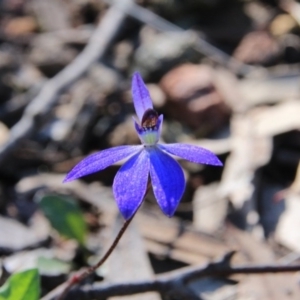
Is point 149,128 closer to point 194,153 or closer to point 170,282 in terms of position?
point 194,153

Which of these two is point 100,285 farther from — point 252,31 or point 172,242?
point 252,31

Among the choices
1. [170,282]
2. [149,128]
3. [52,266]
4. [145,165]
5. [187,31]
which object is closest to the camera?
[145,165]

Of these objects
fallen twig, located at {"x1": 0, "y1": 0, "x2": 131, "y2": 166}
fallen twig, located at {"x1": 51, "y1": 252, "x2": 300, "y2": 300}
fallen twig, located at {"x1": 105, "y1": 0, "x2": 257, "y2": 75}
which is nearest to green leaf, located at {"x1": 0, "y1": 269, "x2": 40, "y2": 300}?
fallen twig, located at {"x1": 51, "y1": 252, "x2": 300, "y2": 300}

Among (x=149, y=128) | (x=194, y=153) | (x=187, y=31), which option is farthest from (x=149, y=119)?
(x=187, y=31)

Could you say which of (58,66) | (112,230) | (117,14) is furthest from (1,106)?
(112,230)

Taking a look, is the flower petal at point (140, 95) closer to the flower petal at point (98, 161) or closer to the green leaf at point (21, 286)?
the flower petal at point (98, 161)

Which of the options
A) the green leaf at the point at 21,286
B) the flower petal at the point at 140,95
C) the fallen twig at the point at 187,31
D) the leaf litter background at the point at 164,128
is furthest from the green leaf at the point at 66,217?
the fallen twig at the point at 187,31
